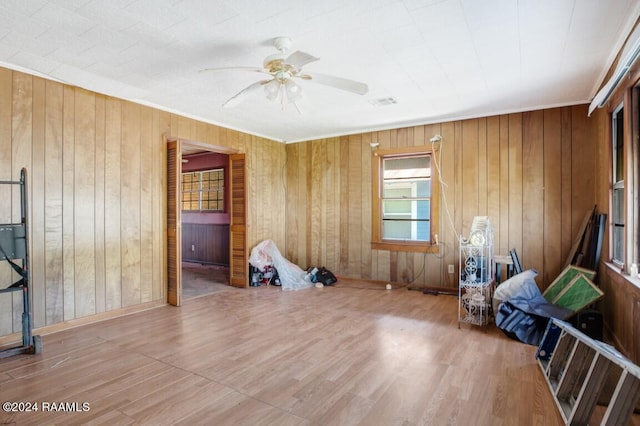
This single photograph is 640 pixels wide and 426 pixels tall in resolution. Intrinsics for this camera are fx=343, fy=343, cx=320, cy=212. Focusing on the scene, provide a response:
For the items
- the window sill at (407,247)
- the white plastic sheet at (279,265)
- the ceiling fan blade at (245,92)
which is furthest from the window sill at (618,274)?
the white plastic sheet at (279,265)

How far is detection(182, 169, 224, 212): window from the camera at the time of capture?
24.4ft

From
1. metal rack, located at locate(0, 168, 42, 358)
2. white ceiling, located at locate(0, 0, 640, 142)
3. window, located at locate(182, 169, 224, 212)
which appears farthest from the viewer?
window, located at locate(182, 169, 224, 212)

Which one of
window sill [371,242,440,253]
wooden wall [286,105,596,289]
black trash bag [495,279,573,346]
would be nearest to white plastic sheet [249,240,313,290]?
wooden wall [286,105,596,289]

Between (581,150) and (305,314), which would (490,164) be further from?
(305,314)

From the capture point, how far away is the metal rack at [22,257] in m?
2.78

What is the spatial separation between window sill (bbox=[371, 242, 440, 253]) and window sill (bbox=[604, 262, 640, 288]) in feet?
6.97

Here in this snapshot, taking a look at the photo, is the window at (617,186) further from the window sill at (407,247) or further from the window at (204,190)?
the window at (204,190)

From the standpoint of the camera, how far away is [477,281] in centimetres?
373

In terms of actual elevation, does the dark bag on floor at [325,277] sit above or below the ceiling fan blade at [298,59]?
below

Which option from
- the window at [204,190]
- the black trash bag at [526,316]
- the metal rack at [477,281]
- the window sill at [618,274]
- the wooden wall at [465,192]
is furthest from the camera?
the window at [204,190]

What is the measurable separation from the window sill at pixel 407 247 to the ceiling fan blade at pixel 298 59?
11.8 feet

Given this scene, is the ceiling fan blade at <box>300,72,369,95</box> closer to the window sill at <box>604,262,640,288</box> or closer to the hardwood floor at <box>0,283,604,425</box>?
the hardwood floor at <box>0,283,604,425</box>

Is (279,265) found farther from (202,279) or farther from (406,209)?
(406,209)

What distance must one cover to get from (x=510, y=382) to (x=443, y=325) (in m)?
1.20
